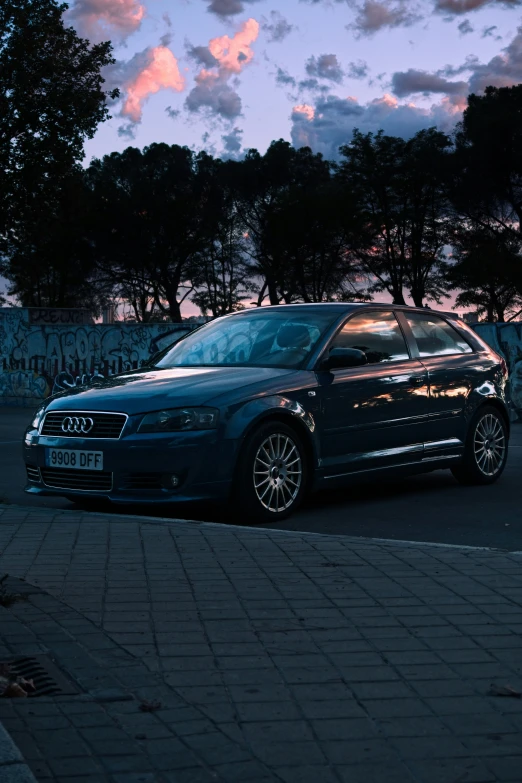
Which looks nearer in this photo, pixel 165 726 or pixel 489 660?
pixel 165 726

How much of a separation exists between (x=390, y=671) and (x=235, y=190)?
6531 centimetres

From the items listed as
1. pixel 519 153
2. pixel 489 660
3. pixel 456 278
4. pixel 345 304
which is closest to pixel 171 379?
pixel 345 304

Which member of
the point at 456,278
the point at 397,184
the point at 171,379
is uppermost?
the point at 397,184

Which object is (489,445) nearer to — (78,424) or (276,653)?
(78,424)

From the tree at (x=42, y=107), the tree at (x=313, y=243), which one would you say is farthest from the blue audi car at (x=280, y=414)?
the tree at (x=313, y=243)

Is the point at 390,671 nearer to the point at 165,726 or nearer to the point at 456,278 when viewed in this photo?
the point at 165,726

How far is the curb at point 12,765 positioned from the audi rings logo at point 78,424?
4.82 metres

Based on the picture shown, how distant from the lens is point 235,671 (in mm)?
4242

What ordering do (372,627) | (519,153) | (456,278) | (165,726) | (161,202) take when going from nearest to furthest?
(165,726)
(372,627)
(519,153)
(456,278)
(161,202)

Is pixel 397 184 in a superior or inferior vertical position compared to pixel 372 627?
superior

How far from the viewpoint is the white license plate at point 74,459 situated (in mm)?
7992

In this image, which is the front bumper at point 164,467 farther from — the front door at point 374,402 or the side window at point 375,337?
the side window at point 375,337

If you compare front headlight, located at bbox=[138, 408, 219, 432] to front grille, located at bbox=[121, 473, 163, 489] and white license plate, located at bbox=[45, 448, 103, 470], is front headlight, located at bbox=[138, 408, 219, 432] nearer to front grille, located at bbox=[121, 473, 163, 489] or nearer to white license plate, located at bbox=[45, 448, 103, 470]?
front grille, located at bbox=[121, 473, 163, 489]

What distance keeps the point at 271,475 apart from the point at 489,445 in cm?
288
